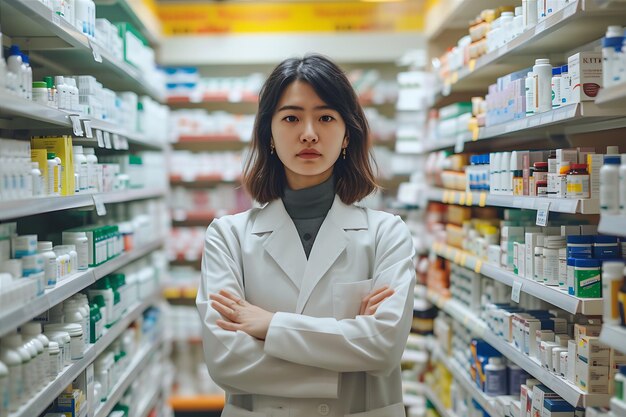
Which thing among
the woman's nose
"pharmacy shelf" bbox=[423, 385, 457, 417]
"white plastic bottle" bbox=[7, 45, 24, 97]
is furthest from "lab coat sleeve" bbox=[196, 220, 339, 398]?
"pharmacy shelf" bbox=[423, 385, 457, 417]

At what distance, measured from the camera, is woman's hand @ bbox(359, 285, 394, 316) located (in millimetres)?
2424

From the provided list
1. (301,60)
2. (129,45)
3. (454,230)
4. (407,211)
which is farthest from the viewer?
(407,211)

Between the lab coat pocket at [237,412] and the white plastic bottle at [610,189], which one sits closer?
the white plastic bottle at [610,189]

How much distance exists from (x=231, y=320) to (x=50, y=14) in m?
1.42

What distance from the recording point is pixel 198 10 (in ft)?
21.9

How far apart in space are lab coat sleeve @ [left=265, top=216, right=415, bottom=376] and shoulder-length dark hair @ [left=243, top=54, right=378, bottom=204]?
23.1 inches

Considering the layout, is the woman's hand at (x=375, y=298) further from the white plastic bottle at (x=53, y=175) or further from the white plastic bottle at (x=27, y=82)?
the white plastic bottle at (x=27, y=82)

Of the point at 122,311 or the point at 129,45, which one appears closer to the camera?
the point at 122,311

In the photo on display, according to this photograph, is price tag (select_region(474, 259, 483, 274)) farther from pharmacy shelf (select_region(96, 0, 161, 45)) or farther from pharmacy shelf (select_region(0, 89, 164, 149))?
pharmacy shelf (select_region(96, 0, 161, 45))

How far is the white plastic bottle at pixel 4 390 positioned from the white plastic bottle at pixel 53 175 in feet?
2.86

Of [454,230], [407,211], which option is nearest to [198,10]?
[407,211]

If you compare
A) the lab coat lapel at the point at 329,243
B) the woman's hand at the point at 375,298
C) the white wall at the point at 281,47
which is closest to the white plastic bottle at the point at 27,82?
the lab coat lapel at the point at 329,243

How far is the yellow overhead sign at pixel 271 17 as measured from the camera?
6660mm

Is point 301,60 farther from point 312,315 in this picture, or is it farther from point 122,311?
point 122,311
